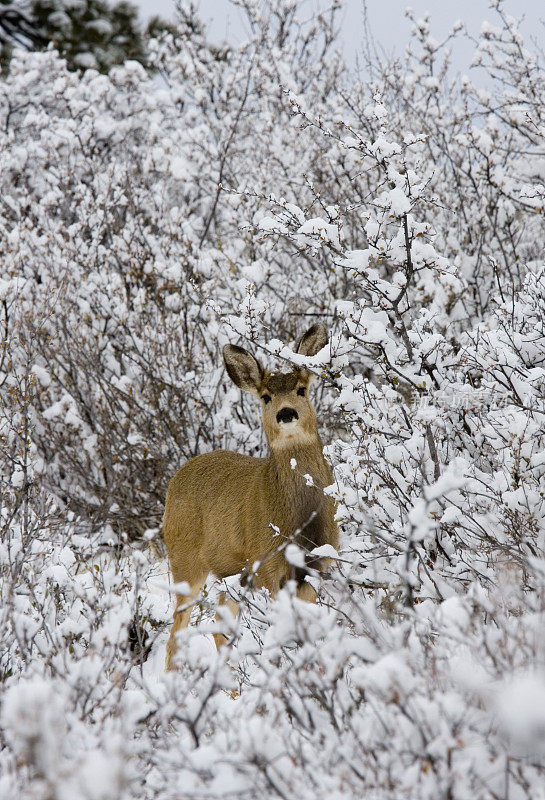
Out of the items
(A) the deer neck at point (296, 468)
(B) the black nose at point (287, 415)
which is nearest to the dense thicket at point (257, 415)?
(A) the deer neck at point (296, 468)

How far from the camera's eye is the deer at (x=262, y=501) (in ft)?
15.8

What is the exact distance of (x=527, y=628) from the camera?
2.26 meters

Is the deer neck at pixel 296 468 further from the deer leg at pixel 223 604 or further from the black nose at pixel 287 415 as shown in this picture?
the deer leg at pixel 223 604

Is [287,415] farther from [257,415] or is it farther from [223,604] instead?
[257,415]

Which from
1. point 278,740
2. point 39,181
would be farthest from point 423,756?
point 39,181

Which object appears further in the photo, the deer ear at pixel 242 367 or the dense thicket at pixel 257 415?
the deer ear at pixel 242 367

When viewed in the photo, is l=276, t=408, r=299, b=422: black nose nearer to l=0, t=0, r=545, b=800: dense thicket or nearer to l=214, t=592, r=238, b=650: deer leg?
l=0, t=0, r=545, b=800: dense thicket

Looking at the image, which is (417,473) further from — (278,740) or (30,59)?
(30,59)

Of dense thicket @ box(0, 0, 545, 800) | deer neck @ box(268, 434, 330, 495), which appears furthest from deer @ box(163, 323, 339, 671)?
dense thicket @ box(0, 0, 545, 800)

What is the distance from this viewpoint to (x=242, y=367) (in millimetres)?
5285

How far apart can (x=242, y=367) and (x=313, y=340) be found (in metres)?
0.52

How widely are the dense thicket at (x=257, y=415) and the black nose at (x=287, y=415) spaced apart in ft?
1.07

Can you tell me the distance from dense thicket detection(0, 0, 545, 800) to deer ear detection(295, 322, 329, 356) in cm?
35

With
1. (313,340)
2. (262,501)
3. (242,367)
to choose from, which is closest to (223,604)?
(262,501)
